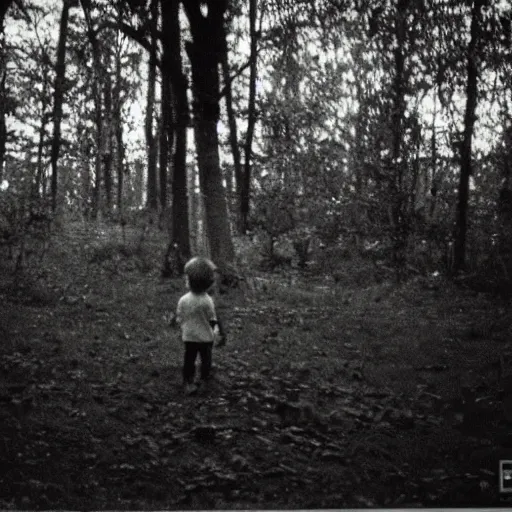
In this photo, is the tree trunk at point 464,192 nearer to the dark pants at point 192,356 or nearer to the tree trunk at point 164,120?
the tree trunk at point 164,120

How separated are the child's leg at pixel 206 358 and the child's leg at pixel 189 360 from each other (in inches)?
2.4

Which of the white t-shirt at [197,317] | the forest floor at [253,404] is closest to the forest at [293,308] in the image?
the forest floor at [253,404]

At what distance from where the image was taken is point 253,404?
4.43 meters

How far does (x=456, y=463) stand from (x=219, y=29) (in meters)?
6.99

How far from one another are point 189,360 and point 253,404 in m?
0.71

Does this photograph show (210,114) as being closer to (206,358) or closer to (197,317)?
(197,317)

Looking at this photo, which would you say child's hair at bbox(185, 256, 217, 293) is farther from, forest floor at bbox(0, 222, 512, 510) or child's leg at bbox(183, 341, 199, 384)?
forest floor at bbox(0, 222, 512, 510)

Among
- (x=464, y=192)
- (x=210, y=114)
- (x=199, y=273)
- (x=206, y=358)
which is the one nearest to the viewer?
(x=199, y=273)

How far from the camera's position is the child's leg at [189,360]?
4.68 meters

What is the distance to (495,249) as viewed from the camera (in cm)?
909

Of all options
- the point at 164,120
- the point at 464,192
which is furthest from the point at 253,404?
the point at 464,192

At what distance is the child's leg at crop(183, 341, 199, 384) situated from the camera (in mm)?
4684

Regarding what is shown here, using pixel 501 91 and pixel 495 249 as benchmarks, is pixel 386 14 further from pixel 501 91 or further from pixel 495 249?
pixel 495 249

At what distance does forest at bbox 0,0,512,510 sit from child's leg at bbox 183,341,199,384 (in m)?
0.23
